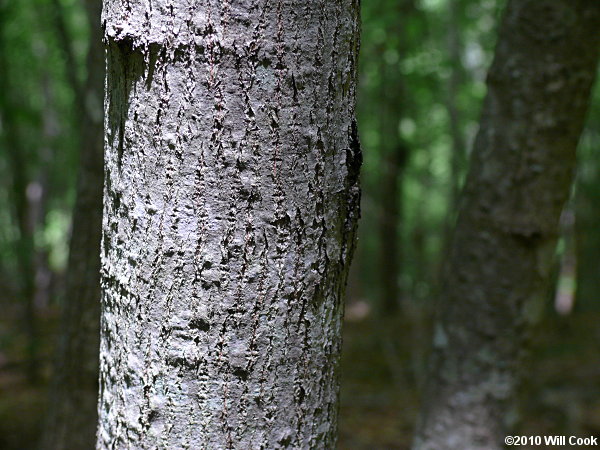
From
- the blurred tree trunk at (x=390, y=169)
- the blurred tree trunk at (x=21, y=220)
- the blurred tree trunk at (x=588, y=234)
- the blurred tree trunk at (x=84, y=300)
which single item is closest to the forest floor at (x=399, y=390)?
the blurred tree trunk at (x=21, y=220)

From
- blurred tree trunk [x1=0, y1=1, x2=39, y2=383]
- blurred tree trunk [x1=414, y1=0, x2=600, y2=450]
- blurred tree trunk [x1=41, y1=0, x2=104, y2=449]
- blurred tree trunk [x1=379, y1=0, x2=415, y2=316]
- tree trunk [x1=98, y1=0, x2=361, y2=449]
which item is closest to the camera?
tree trunk [x1=98, y1=0, x2=361, y2=449]

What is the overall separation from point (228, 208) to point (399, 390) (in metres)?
6.34

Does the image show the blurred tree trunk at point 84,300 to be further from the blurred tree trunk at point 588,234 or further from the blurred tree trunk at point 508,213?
the blurred tree trunk at point 588,234

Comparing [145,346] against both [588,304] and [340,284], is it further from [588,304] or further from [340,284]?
[588,304]

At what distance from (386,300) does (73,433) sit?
26.5 ft

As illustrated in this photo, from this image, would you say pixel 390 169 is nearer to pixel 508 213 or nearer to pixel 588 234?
pixel 588 234

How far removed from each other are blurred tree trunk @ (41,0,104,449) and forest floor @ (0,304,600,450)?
2.61 metres

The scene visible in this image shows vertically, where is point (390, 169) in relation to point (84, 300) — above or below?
above

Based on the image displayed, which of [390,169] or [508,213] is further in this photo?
[390,169]

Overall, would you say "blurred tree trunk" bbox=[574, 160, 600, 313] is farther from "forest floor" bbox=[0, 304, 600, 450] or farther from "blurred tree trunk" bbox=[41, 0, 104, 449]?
"blurred tree trunk" bbox=[41, 0, 104, 449]

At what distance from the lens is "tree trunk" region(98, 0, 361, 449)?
0.76 metres

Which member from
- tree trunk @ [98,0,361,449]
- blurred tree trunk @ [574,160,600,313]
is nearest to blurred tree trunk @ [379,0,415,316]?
blurred tree trunk @ [574,160,600,313]

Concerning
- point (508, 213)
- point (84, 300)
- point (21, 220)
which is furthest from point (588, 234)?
point (84, 300)

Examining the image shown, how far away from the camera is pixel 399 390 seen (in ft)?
21.9
